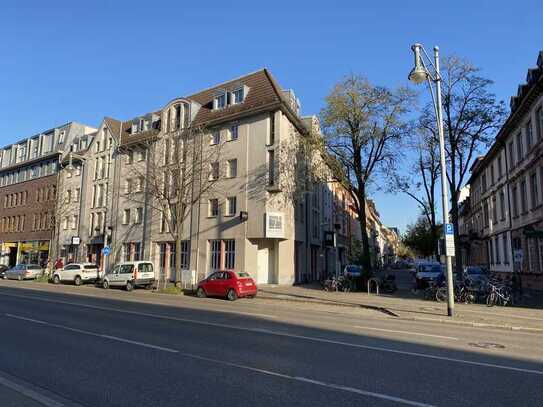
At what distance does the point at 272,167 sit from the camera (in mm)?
28844

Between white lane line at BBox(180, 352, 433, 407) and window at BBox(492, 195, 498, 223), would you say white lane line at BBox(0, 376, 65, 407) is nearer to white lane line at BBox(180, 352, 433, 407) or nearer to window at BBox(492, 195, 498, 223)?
white lane line at BBox(180, 352, 433, 407)

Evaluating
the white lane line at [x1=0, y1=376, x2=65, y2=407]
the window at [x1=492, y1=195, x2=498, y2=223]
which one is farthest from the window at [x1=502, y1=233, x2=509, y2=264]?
the white lane line at [x1=0, y1=376, x2=65, y2=407]

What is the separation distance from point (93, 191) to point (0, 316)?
30.5 meters

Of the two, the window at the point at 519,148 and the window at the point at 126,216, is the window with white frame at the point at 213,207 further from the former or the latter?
the window at the point at 519,148

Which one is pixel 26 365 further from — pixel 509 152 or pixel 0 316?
pixel 509 152

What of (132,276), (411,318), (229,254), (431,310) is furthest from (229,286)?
(431,310)

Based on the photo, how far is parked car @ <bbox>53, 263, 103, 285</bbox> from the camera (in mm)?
32438

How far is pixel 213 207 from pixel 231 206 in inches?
73.7

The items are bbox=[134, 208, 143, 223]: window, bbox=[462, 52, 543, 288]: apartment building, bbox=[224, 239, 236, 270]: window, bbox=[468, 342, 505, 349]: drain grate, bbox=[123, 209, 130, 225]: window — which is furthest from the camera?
bbox=[123, 209, 130, 225]: window

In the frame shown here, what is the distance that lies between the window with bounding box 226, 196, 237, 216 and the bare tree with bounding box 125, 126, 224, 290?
114 cm

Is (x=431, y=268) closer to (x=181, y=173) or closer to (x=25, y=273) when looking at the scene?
(x=181, y=173)

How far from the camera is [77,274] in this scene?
106ft

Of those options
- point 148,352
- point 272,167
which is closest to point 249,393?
point 148,352

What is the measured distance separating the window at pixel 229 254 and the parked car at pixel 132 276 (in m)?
5.14
